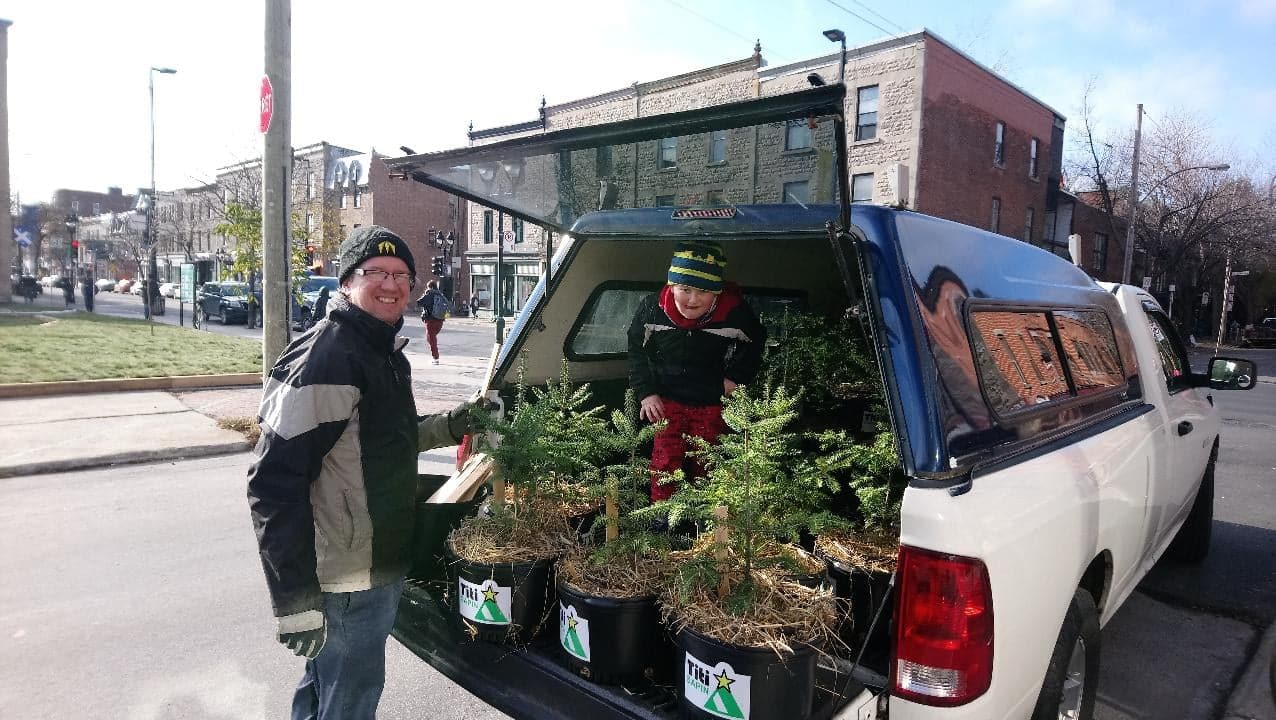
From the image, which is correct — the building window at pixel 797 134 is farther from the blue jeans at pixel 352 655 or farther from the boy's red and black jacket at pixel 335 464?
the blue jeans at pixel 352 655

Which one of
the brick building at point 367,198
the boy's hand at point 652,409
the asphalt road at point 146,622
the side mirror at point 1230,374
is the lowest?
the asphalt road at point 146,622

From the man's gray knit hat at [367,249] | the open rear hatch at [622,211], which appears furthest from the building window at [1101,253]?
the man's gray knit hat at [367,249]

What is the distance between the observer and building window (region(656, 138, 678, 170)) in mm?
2525

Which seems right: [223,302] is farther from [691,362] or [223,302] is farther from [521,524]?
[521,524]

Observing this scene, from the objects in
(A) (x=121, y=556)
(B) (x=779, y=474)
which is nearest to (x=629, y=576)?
(B) (x=779, y=474)

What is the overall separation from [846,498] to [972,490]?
113 cm

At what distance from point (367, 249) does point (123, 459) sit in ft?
22.8

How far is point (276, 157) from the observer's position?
660 centimetres

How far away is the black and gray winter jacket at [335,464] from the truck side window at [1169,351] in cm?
392

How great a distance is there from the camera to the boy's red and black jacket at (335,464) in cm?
200

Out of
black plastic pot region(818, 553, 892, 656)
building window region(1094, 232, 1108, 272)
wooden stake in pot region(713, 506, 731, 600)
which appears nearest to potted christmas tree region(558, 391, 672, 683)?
wooden stake in pot region(713, 506, 731, 600)

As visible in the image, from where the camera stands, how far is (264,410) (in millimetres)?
2092

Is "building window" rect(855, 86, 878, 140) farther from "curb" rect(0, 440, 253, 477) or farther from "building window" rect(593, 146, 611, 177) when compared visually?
"building window" rect(593, 146, 611, 177)

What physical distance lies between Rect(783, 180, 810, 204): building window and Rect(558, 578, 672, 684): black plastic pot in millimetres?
1399
